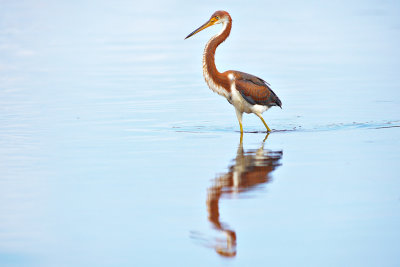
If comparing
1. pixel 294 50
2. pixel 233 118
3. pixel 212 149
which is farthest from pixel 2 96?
pixel 294 50

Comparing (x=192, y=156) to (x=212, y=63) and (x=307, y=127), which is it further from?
(x=307, y=127)

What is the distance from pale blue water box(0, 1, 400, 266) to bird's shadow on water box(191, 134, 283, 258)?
23 millimetres

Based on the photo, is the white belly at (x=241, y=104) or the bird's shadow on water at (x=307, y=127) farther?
the white belly at (x=241, y=104)

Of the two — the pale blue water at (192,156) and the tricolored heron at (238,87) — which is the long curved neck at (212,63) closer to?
the tricolored heron at (238,87)

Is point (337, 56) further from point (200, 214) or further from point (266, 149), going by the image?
point (200, 214)

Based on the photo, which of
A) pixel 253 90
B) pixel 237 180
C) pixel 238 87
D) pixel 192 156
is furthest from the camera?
pixel 253 90

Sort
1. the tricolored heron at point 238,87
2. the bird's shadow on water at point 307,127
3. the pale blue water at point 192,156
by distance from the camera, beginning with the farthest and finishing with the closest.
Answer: the tricolored heron at point 238,87 < the bird's shadow on water at point 307,127 < the pale blue water at point 192,156

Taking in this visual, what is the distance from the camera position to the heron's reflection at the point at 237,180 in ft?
21.3

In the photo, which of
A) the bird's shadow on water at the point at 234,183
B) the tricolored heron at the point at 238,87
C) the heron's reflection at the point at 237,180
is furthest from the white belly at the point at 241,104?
the heron's reflection at the point at 237,180

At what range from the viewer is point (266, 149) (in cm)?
1022

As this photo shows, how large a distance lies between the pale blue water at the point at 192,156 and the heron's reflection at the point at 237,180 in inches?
1.1

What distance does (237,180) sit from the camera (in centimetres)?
840

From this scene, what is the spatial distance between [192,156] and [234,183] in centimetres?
149

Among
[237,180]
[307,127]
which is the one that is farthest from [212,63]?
[237,180]
